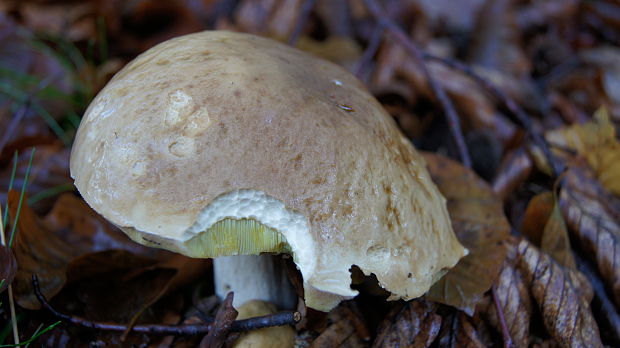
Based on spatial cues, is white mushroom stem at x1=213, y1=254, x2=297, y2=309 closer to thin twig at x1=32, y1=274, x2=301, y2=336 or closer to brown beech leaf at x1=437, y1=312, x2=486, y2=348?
thin twig at x1=32, y1=274, x2=301, y2=336

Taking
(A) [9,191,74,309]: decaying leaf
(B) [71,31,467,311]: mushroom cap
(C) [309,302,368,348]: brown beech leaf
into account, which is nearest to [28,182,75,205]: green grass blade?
(A) [9,191,74,309]: decaying leaf

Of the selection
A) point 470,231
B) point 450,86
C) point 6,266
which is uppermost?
point 450,86

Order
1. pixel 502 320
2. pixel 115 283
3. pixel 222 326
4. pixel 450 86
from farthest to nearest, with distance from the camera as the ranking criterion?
pixel 450 86 < pixel 115 283 < pixel 502 320 < pixel 222 326

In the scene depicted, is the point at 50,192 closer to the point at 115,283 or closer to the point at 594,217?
the point at 115,283

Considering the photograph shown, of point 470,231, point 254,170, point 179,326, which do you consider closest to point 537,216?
point 470,231

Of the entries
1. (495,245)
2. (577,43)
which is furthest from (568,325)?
(577,43)

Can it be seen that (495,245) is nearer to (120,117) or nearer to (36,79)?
(120,117)

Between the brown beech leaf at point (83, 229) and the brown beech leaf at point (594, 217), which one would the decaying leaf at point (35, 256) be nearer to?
the brown beech leaf at point (83, 229)
